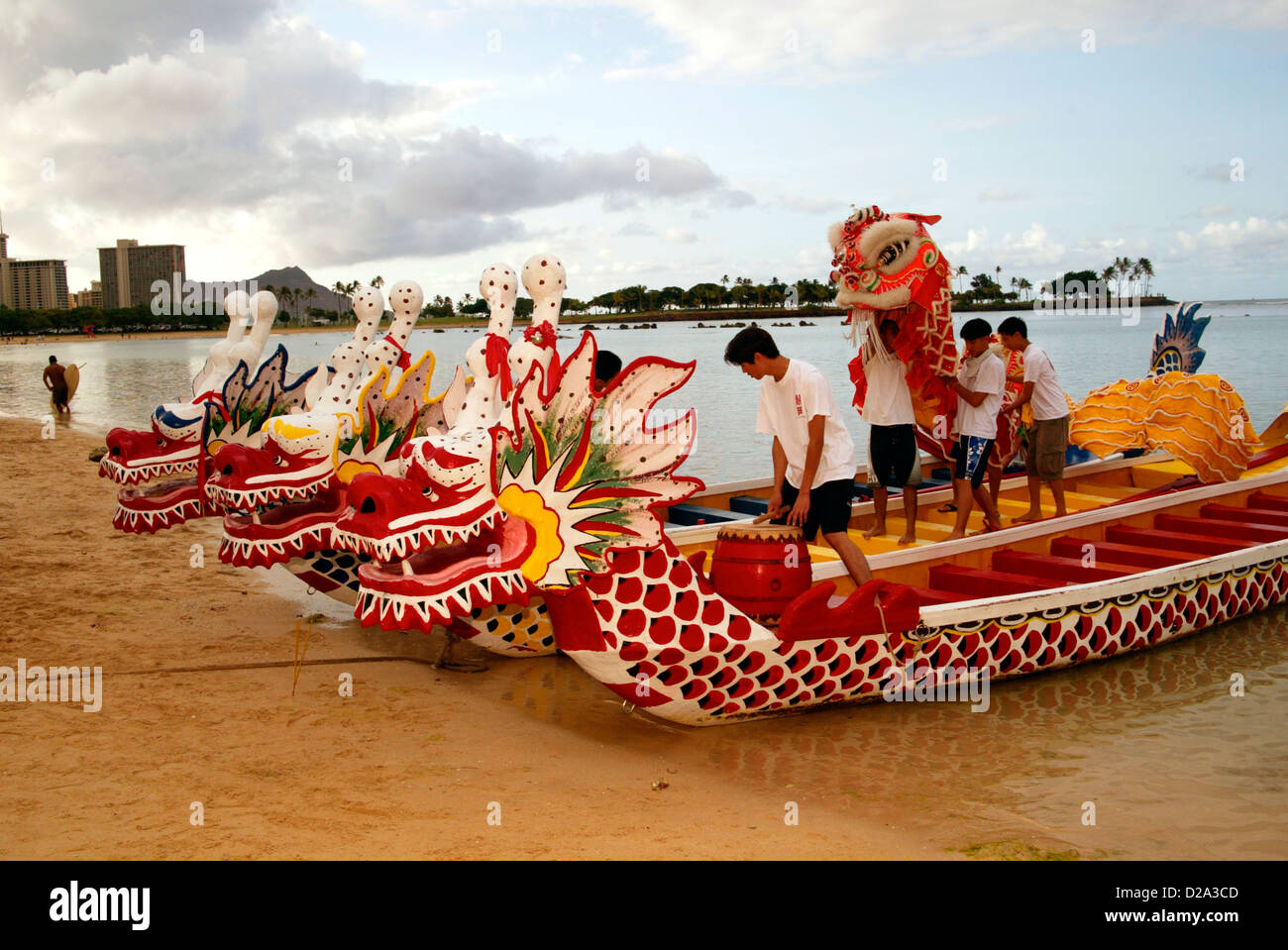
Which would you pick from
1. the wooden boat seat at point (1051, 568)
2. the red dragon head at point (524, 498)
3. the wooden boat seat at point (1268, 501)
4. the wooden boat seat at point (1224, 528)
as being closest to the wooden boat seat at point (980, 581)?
the wooden boat seat at point (1051, 568)

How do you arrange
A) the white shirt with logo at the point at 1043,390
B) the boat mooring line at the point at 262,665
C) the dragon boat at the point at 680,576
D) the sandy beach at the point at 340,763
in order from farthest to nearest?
the white shirt with logo at the point at 1043,390 < the boat mooring line at the point at 262,665 < the dragon boat at the point at 680,576 < the sandy beach at the point at 340,763

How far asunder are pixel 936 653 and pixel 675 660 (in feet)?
5.32

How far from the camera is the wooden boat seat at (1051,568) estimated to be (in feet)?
22.7

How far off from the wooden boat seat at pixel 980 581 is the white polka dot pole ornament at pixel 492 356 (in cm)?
311

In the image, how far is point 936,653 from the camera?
19.1 ft

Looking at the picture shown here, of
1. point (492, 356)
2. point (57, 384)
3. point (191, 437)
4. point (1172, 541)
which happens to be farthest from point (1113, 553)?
point (57, 384)

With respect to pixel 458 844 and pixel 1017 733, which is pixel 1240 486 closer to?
pixel 1017 733

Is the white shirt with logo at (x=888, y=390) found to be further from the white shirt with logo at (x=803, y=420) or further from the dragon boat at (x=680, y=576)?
the white shirt with logo at (x=803, y=420)

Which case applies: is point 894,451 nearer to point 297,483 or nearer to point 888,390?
point 888,390

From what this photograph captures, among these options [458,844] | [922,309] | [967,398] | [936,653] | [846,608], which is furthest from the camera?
[967,398]

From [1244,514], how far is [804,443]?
4892 mm

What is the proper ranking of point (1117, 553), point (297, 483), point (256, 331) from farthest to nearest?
point (1117, 553) → point (256, 331) → point (297, 483)

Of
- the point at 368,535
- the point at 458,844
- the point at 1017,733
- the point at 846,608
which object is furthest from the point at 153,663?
the point at 1017,733

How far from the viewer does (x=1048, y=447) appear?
837 cm
